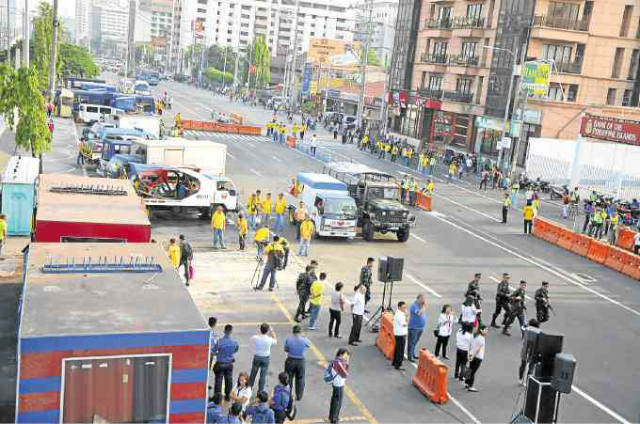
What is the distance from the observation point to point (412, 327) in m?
16.1

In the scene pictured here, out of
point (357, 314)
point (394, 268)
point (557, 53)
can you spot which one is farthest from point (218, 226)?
point (557, 53)

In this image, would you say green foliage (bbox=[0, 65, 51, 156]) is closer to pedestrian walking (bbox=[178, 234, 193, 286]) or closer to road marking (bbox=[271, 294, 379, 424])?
pedestrian walking (bbox=[178, 234, 193, 286])

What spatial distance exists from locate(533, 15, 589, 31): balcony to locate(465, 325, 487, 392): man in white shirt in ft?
154

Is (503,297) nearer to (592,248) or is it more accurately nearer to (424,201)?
(592,248)

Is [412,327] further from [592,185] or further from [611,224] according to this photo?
[592,185]

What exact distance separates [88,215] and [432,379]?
312 inches

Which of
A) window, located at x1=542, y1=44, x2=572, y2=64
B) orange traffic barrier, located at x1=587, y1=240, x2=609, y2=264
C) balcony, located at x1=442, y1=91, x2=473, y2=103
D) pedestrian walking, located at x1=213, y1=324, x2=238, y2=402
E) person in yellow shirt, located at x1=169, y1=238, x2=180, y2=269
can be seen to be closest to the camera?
pedestrian walking, located at x1=213, y1=324, x2=238, y2=402

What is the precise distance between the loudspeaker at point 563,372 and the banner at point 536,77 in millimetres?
37323

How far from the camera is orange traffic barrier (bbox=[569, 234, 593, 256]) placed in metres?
29.3

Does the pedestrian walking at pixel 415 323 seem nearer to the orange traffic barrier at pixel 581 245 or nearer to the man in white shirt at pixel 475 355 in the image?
the man in white shirt at pixel 475 355

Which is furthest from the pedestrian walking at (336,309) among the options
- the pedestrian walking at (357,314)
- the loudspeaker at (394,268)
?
the loudspeaker at (394,268)

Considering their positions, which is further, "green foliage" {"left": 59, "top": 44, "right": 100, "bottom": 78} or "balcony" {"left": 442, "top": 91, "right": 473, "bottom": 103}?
"green foliage" {"left": 59, "top": 44, "right": 100, "bottom": 78}

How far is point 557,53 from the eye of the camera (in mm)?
57969

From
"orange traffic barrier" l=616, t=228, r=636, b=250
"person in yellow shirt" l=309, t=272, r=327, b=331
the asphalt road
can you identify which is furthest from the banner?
"person in yellow shirt" l=309, t=272, r=327, b=331
